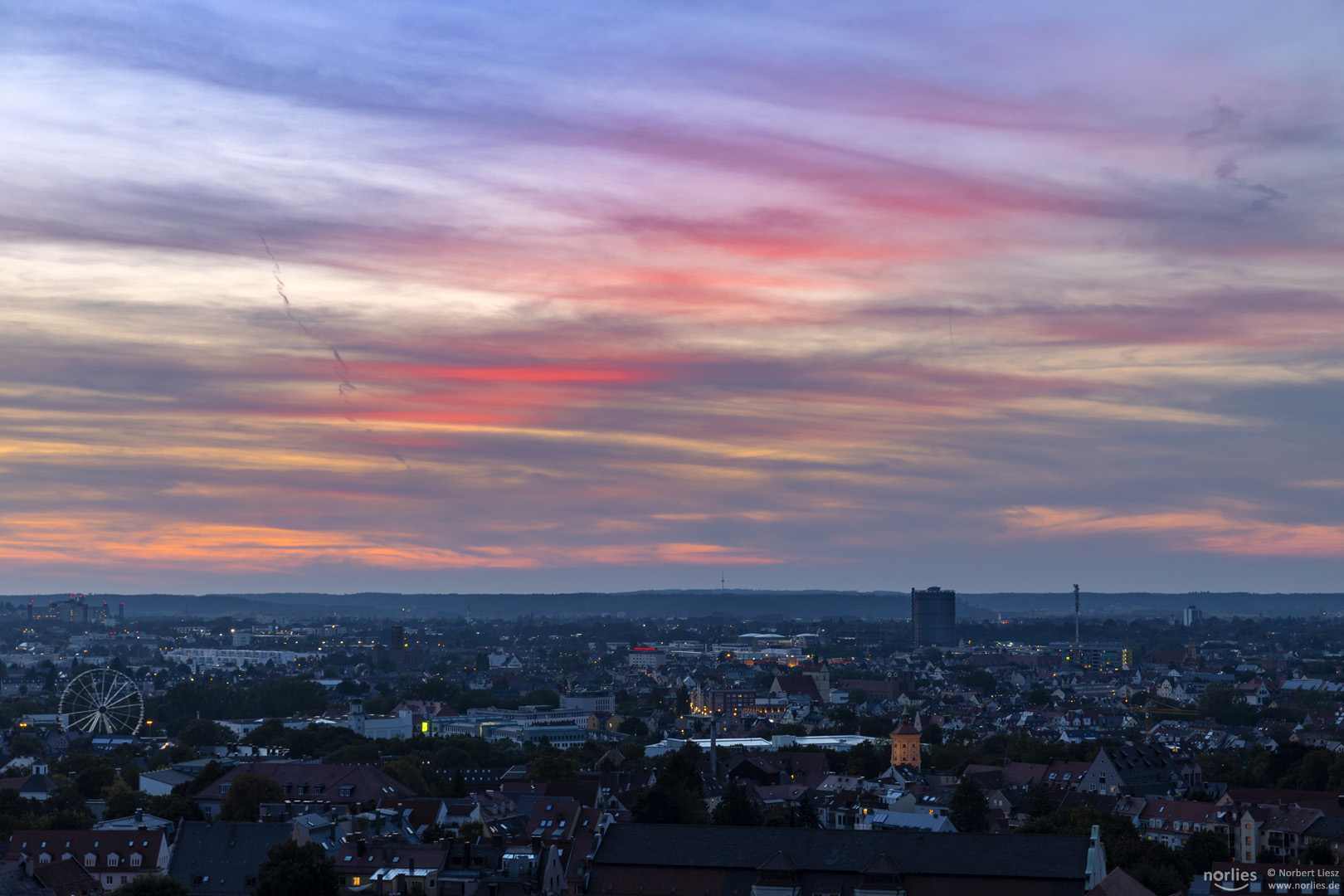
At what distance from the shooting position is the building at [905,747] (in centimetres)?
17275

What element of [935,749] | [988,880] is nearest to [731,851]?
[988,880]

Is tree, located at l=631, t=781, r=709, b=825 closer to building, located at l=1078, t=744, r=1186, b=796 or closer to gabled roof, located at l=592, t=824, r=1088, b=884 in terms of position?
gabled roof, located at l=592, t=824, r=1088, b=884

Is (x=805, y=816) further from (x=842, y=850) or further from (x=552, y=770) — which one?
(x=842, y=850)

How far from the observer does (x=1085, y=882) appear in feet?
232

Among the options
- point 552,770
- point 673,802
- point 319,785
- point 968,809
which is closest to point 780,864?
point 673,802

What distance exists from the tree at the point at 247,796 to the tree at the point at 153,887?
2814 centimetres

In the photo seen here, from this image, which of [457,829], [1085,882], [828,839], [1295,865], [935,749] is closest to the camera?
[1085,882]

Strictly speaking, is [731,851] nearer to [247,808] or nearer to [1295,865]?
[1295,865]

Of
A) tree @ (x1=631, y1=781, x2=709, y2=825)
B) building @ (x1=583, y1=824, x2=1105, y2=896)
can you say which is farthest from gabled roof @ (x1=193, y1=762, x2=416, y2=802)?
building @ (x1=583, y1=824, x2=1105, y2=896)

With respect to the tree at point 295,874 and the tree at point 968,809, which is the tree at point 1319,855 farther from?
the tree at point 295,874

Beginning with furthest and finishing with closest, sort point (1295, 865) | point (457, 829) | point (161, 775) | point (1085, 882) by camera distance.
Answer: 1. point (161, 775)
2. point (457, 829)
3. point (1295, 865)
4. point (1085, 882)

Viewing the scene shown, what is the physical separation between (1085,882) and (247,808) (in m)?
58.3

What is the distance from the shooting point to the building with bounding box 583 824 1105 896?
71.9 meters

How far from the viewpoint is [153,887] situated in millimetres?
78562
